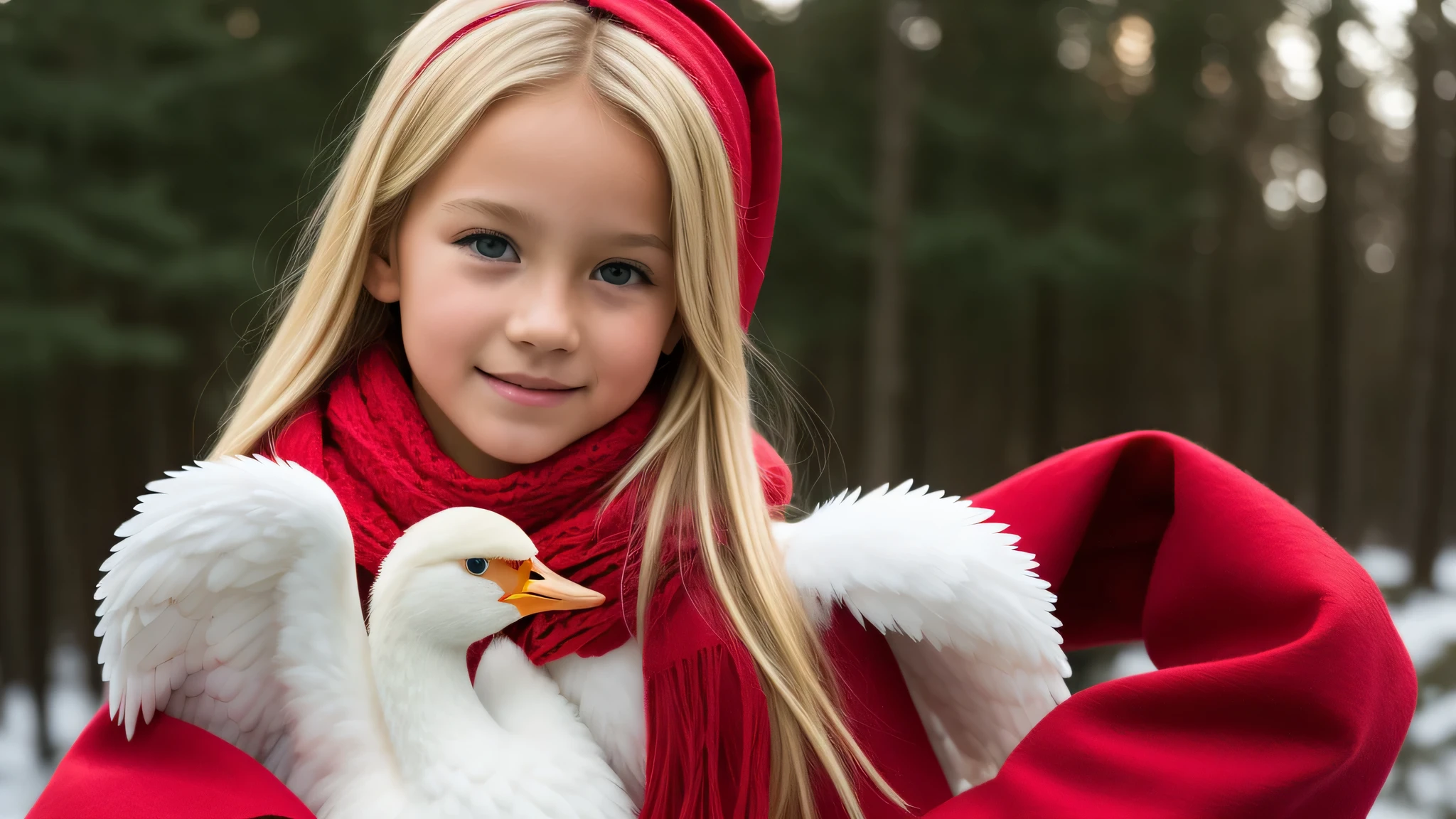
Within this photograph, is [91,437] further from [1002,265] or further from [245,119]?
[1002,265]

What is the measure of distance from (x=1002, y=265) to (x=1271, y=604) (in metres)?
8.65

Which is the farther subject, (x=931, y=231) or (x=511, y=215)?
(x=931, y=231)

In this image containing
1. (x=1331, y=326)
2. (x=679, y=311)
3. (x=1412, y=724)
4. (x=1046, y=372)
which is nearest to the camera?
(x=679, y=311)

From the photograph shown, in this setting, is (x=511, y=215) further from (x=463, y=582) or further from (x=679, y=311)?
(x=463, y=582)

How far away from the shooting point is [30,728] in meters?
7.29

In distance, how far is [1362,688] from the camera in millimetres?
1159

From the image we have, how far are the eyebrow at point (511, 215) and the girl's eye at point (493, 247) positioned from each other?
30mm

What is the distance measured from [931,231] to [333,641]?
8.76 meters

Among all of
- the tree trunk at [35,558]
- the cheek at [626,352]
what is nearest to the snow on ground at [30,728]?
the tree trunk at [35,558]

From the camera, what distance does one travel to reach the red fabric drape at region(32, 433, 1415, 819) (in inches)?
44.1

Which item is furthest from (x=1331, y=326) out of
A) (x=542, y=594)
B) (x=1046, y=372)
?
(x=542, y=594)

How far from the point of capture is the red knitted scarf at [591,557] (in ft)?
4.02

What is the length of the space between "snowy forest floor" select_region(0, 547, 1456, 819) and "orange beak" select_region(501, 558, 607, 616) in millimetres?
4689

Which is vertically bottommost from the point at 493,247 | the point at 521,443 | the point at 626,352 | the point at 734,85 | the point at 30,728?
the point at 30,728
